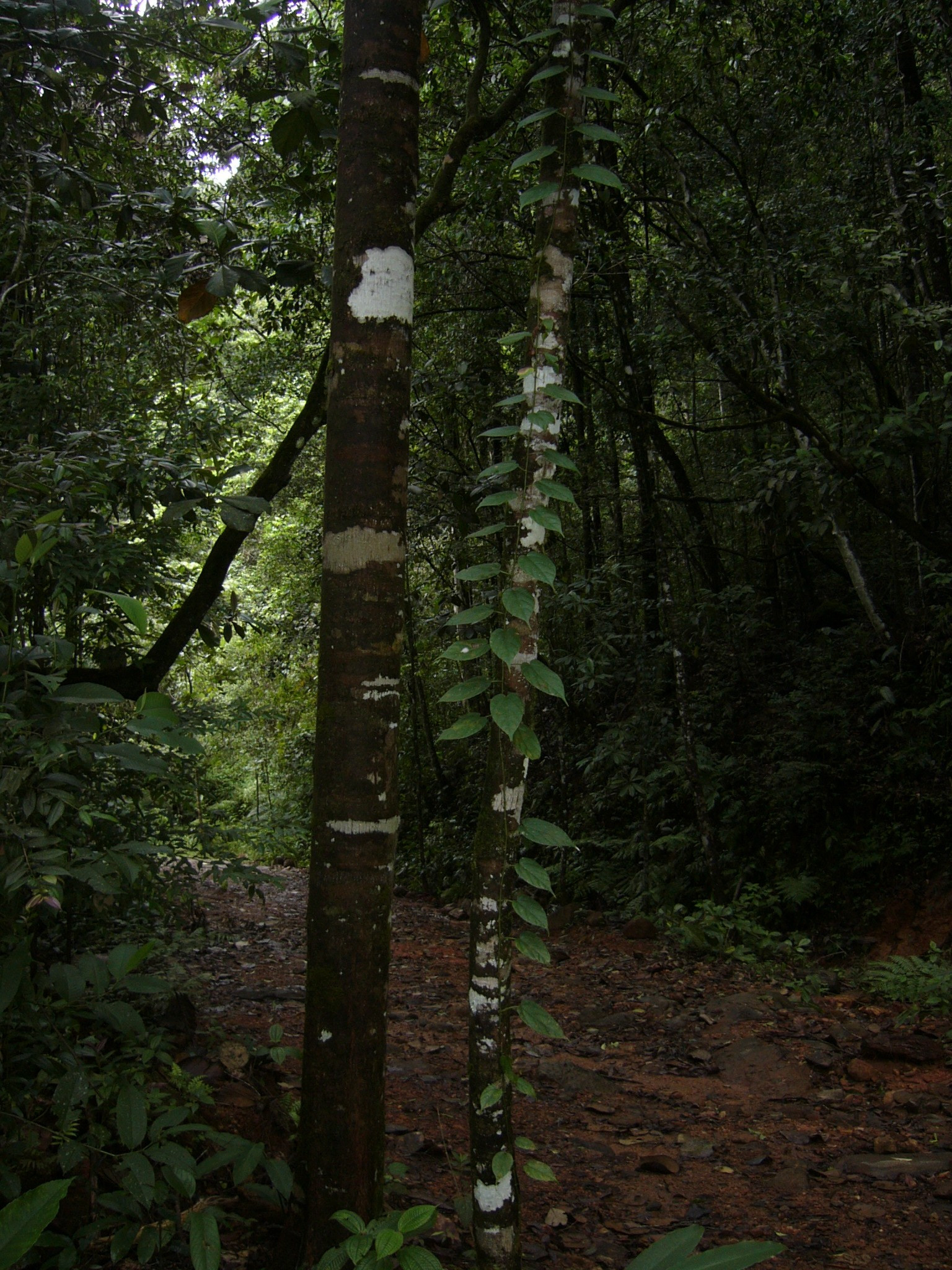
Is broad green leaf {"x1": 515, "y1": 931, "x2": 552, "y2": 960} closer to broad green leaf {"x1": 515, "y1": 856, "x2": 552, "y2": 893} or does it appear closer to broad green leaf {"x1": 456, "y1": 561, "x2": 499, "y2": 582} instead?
broad green leaf {"x1": 515, "y1": 856, "x2": 552, "y2": 893}

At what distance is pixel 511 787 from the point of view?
6.79ft

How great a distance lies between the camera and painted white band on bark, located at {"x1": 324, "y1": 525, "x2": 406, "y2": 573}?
204 cm

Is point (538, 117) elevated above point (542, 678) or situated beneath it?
elevated above

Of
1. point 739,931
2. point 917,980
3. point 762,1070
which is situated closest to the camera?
point 762,1070

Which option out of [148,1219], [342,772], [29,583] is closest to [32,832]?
[342,772]

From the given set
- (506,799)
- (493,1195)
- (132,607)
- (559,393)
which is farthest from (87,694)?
(493,1195)

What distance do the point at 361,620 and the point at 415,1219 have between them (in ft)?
4.03

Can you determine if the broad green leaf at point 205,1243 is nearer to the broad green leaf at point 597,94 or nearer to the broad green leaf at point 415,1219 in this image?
the broad green leaf at point 415,1219

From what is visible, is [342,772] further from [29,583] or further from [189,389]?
[189,389]

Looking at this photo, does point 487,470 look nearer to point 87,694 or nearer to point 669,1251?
point 87,694

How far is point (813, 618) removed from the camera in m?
9.55

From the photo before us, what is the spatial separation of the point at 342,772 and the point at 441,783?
29.1 feet

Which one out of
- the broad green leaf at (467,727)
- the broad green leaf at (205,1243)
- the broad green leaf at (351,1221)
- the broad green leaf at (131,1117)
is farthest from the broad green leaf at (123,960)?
the broad green leaf at (467,727)

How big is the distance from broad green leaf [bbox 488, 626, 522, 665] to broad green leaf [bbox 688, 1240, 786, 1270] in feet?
3.70
